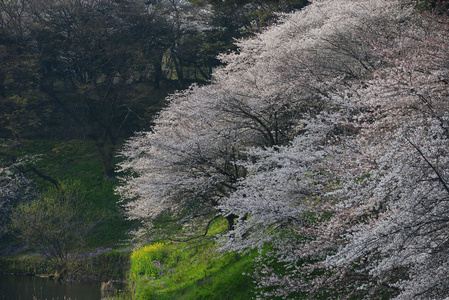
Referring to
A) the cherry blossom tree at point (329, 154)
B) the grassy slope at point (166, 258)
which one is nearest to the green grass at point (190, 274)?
the grassy slope at point (166, 258)

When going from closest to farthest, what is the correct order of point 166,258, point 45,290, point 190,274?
point 190,274 → point 166,258 → point 45,290

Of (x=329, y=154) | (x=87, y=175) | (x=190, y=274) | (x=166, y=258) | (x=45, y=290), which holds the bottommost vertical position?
(x=45, y=290)

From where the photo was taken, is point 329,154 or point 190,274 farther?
point 190,274

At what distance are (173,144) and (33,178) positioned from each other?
1483 cm

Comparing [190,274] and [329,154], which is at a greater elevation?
[329,154]

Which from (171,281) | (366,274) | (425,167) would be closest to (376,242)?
(425,167)

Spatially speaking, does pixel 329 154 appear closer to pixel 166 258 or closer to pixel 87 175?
pixel 166 258

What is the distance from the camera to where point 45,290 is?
13680mm

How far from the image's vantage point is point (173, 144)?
32.9 feet

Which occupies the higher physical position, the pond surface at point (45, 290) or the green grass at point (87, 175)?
the green grass at point (87, 175)

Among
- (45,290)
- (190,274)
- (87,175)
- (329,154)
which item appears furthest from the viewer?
(87,175)

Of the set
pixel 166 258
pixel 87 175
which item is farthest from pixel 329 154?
pixel 87 175

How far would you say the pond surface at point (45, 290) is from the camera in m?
13.1

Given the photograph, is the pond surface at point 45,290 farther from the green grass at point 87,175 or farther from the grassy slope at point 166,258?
the green grass at point 87,175
